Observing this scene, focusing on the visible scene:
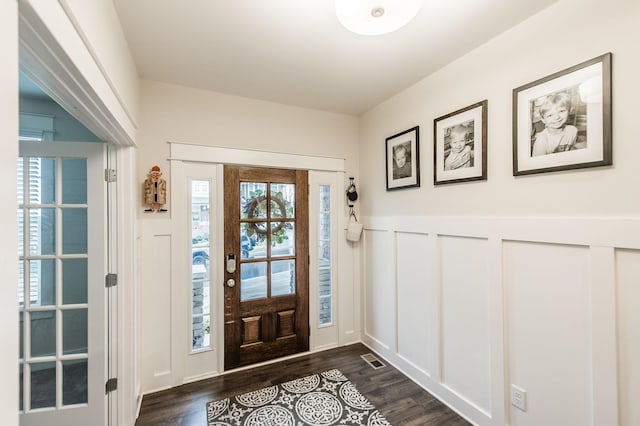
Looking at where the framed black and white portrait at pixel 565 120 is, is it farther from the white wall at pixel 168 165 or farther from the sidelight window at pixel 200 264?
the sidelight window at pixel 200 264

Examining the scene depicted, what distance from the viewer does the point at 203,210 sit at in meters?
2.39

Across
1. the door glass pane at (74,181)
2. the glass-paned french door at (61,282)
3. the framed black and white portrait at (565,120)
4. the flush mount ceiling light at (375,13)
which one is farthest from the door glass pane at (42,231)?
the framed black and white portrait at (565,120)

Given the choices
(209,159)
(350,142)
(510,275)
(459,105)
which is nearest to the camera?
(510,275)

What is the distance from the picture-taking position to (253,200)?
2590mm

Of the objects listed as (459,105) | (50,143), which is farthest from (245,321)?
(459,105)

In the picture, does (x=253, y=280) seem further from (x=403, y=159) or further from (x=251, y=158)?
(x=403, y=159)

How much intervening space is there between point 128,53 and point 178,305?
187 centimetres

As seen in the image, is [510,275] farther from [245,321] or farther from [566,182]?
[245,321]

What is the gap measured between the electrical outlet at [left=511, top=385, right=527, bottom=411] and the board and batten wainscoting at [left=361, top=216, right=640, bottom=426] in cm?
1

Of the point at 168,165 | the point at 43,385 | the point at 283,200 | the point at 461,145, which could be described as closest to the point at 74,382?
the point at 43,385

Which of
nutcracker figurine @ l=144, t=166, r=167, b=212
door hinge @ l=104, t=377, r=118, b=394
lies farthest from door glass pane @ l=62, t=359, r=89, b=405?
nutcracker figurine @ l=144, t=166, r=167, b=212

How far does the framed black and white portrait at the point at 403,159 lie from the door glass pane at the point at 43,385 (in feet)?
8.93

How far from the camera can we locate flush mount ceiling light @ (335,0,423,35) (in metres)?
1.10

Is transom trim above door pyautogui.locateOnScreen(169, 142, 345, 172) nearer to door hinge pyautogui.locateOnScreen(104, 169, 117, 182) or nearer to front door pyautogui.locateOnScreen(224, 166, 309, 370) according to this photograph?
front door pyautogui.locateOnScreen(224, 166, 309, 370)
